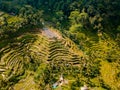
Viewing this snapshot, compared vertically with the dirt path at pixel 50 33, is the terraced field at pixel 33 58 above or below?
below

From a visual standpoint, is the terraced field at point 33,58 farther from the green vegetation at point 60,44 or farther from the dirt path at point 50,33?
the dirt path at point 50,33

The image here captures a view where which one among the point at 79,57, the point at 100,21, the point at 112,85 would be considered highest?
the point at 100,21

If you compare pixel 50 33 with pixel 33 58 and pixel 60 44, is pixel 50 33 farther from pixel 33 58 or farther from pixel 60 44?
pixel 33 58

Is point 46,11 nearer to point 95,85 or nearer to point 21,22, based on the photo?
point 21,22

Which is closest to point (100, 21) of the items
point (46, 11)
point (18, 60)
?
point (46, 11)

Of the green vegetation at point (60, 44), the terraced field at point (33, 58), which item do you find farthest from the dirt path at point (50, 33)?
the terraced field at point (33, 58)

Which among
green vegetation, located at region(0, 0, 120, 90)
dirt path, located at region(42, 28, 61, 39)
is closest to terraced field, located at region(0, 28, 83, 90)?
green vegetation, located at region(0, 0, 120, 90)

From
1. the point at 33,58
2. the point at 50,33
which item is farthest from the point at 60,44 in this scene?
the point at 33,58

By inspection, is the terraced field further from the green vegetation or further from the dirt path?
the dirt path
